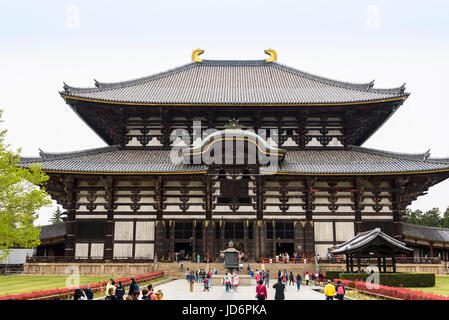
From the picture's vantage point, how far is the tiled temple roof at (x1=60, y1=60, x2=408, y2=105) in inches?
1508

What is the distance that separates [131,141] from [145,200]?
6.91 m

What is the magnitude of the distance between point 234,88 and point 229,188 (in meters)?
13.2

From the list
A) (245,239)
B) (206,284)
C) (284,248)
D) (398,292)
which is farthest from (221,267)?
(398,292)

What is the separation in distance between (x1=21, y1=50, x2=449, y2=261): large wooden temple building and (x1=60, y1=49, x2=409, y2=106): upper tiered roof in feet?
1.20

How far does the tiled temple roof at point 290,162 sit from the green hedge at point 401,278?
438 inches

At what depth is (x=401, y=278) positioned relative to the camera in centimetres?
2427

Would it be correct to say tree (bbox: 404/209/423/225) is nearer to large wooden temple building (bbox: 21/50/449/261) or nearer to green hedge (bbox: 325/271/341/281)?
→ large wooden temple building (bbox: 21/50/449/261)

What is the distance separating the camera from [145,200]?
36.5 m

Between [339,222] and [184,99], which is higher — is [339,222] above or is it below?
below

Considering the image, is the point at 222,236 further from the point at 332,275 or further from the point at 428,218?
the point at 428,218

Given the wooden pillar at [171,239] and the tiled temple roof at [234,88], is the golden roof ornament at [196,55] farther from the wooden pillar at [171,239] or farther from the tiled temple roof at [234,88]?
the wooden pillar at [171,239]

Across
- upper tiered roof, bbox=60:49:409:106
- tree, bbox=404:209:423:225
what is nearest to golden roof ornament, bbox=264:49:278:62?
upper tiered roof, bbox=60:49:409:106

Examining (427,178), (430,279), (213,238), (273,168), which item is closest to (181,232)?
(213,238)
